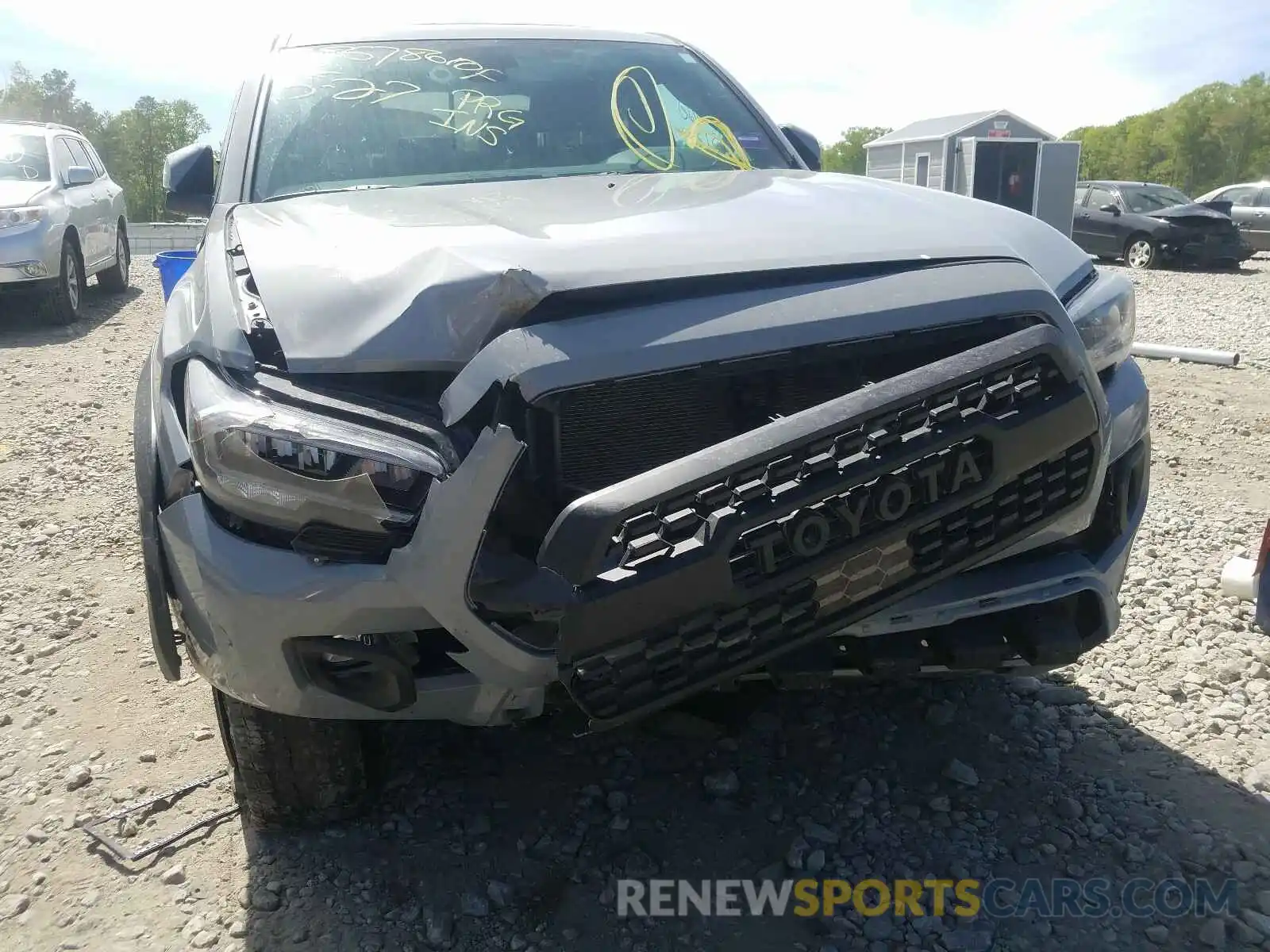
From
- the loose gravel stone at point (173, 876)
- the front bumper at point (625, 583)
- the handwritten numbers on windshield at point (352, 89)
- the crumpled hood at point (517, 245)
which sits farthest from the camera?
the handwritten numbers on windshield at point (352, 89)

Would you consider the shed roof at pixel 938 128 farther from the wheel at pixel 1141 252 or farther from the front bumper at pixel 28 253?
the front bumper at pixel 28 253

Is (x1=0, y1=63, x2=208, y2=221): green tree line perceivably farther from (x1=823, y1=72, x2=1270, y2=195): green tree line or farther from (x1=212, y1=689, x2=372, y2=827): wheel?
(x1=212, y1=689, x2=372, y2=827): wheel

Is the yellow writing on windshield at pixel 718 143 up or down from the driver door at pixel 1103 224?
up

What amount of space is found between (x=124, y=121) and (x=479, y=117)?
5754 cm

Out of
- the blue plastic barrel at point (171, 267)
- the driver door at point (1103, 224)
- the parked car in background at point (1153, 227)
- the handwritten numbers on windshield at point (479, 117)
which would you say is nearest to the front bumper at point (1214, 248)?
the parked car in background at point (1153, 227)

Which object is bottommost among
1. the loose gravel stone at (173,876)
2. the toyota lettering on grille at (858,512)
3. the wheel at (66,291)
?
the wheel at (66,291)

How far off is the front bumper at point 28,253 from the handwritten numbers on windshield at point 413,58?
6.63 meters

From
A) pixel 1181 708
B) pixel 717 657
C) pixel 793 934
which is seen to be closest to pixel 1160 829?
pixel 1181 708

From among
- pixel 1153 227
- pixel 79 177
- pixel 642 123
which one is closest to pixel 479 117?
pixel 642 123

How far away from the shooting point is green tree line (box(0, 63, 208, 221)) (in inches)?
1907

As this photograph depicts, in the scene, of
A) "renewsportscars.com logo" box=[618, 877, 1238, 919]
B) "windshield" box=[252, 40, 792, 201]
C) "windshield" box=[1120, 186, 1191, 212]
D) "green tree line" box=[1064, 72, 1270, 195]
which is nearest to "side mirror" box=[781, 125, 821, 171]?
"windshield" box=[252, 40, 792, 201]

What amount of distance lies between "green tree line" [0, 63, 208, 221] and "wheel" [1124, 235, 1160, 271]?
43213mm

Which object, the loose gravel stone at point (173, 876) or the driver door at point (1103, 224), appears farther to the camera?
the driver door at point (1103, 224)

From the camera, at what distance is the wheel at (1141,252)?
15188 millimetres
